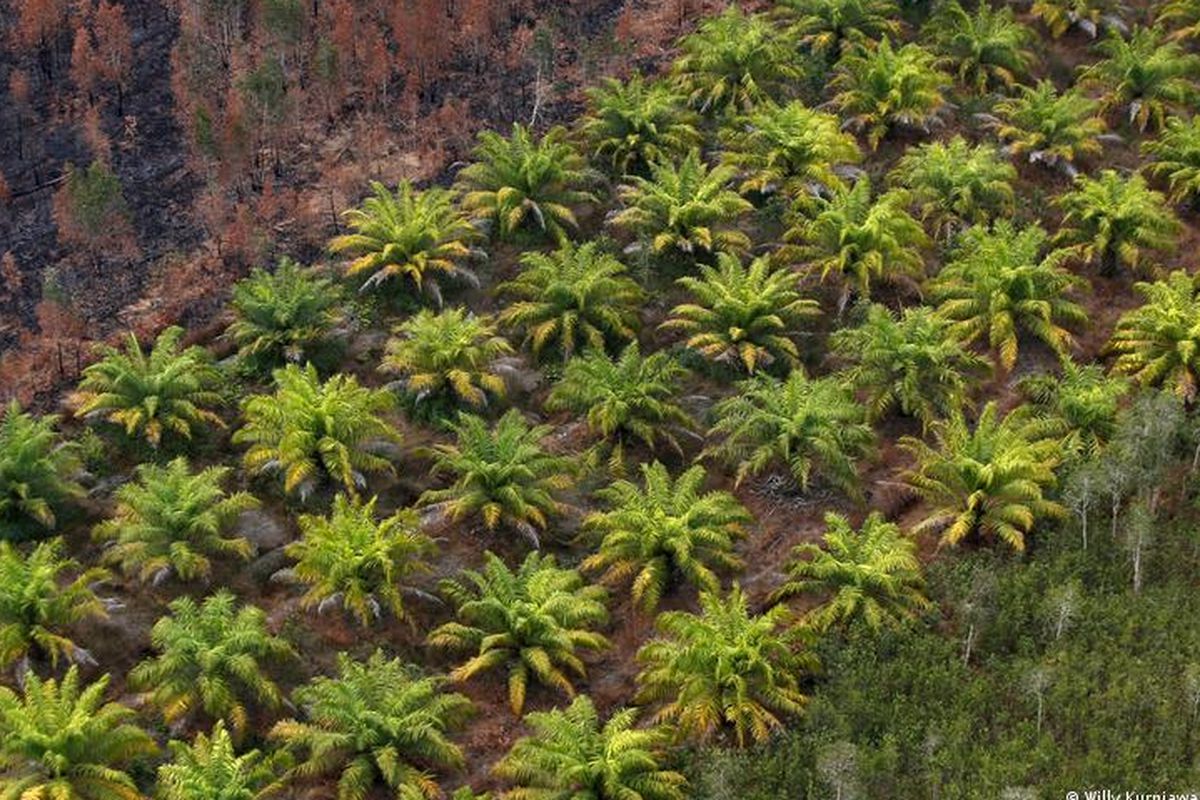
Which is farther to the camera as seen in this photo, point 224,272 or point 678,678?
point 224,272

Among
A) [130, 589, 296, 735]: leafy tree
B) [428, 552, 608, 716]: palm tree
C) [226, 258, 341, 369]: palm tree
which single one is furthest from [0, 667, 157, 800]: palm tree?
[226, 258, 341, 369]: palm tree

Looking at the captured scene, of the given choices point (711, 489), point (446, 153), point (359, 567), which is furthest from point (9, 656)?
point (446, 153)

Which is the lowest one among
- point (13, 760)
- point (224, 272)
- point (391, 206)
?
point (13, 760)

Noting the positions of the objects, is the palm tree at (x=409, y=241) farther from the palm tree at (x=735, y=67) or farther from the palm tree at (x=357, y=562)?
the palm tree at (x=735, y=67)

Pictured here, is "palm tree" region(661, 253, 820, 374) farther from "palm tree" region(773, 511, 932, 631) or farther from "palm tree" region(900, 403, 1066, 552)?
"palm tree" region(773, 511, 932, 631)

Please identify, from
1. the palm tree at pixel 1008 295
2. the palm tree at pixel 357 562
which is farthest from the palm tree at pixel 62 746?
the palm tree at pixel 1008 295

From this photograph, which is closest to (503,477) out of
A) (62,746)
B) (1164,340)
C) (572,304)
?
(572,304)

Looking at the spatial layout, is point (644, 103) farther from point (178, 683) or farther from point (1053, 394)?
point (178, 683)
